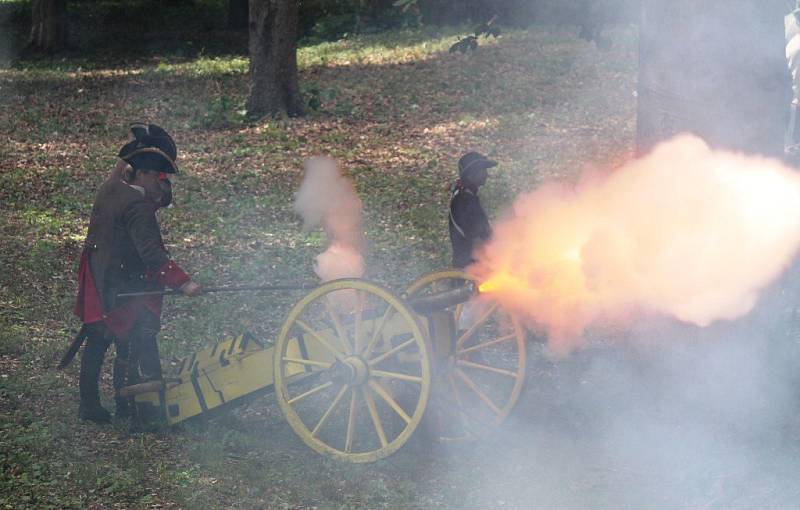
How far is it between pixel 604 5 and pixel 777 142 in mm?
1850

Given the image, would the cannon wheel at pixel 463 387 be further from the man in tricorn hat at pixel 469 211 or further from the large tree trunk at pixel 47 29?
the large tree trunk at pixel 47 29

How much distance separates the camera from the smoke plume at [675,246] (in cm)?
763

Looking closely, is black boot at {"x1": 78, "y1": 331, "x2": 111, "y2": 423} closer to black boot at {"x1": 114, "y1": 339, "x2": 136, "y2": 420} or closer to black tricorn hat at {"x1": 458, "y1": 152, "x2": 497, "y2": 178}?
black boot at {"x1": 114, "y1": 339, "x2": 136, "y2": 420}

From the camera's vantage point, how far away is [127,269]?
7.55 m

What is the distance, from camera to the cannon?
6.82 m

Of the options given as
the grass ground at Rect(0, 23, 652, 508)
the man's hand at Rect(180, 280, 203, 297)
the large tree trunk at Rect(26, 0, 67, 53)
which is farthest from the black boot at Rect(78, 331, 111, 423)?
the large tree trunk at Rect(26, 0, 67, 53)

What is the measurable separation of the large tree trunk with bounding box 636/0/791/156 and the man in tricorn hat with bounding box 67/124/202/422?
11.6 ft

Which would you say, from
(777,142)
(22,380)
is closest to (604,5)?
(777,142)

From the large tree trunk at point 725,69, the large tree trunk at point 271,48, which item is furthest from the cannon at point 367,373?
the large tree trunk at point 271,48

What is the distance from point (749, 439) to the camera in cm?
711

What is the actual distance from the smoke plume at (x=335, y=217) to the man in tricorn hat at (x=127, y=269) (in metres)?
1.72

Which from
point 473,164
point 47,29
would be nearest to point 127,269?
point 473,164

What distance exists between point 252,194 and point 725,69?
8692 mm

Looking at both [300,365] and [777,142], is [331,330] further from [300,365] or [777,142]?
[777,142]
